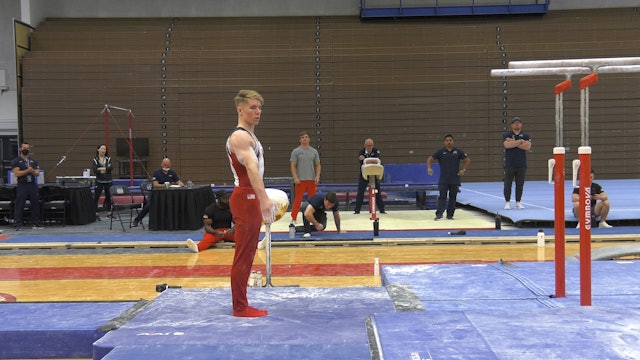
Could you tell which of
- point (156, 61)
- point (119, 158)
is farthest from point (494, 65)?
point (119, 158)

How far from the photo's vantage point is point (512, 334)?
3018 millimetres

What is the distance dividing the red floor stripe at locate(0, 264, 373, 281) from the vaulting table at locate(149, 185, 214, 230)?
333cm

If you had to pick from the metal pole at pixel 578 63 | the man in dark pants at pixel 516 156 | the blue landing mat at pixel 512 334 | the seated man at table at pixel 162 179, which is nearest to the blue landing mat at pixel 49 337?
the blue landing mat at pixel 512 334

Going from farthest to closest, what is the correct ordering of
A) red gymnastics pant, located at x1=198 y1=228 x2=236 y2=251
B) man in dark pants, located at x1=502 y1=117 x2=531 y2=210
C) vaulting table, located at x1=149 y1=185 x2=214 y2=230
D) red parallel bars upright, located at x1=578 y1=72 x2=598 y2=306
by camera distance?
1. man in dark pants, located at x1=502 y1=117 x2=531 y2=210
2. vaulting table, located at x1=149 y1=185 x2=214 y2=230
3. red gymnastics pant, located at x1=198 y1=228 x2=236 y2=251
4. red parallel bars upright, located at x1=578 y1=72 x2=598 y2=306

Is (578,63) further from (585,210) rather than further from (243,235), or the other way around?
(243,235)

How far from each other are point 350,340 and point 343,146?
16298 millimetres

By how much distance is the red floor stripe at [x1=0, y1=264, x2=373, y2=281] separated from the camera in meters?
6.64

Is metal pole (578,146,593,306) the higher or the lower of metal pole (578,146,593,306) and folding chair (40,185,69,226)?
the higher

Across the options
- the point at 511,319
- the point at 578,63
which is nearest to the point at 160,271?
the point at 511,319

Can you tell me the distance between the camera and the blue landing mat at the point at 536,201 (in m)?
10.0

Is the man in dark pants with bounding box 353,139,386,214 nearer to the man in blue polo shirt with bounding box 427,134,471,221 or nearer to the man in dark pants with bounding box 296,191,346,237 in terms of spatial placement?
the man in blue polo shirt with bounding box 427,134,471,221

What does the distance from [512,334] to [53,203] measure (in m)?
11.1

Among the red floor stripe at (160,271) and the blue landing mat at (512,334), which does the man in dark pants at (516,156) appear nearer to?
the red floor stripe at (160,271)

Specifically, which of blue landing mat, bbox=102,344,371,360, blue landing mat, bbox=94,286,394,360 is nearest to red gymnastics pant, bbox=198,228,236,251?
blue landing mat, bbox=94,286,394,360
